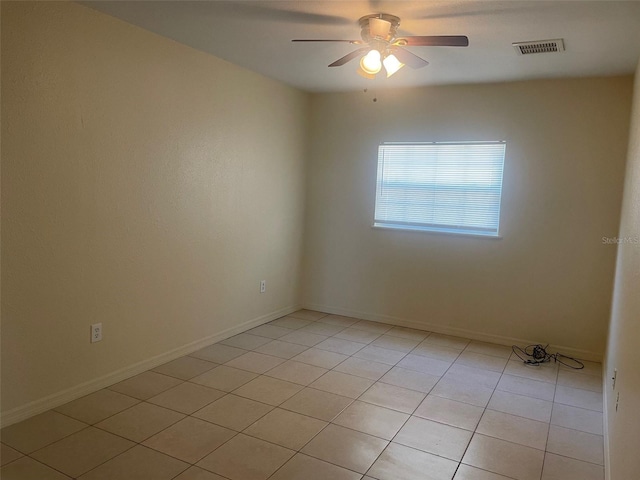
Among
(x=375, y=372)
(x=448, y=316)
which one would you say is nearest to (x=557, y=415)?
(x=375, y=372)

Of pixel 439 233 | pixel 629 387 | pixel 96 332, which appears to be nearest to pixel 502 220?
pixel 439 233

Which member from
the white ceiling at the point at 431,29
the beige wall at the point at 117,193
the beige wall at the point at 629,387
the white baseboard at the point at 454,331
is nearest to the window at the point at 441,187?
the white ceiling at the point at 431,29

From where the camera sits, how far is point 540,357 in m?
3.87

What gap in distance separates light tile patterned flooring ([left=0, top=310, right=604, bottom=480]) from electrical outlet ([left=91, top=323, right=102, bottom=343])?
34 cm

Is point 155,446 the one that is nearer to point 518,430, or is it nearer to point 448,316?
point 518,430

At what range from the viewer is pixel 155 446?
2344 mm

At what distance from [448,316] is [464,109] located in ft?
6.41

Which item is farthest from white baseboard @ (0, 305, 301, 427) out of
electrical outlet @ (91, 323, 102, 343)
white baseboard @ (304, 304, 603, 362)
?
white baseboard @ (304, 304, 603, 362)

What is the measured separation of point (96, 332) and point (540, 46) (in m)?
3.39

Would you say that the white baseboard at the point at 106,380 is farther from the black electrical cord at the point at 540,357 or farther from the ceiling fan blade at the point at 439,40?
the ceiling fan blade at the point at 439,40

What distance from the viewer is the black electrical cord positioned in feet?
12.3

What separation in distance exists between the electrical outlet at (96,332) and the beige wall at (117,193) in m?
0.04

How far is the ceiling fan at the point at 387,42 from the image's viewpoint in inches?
96.3

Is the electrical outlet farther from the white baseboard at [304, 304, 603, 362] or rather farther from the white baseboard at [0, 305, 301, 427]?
the white baseboard at [304, 304, 603, 362]
